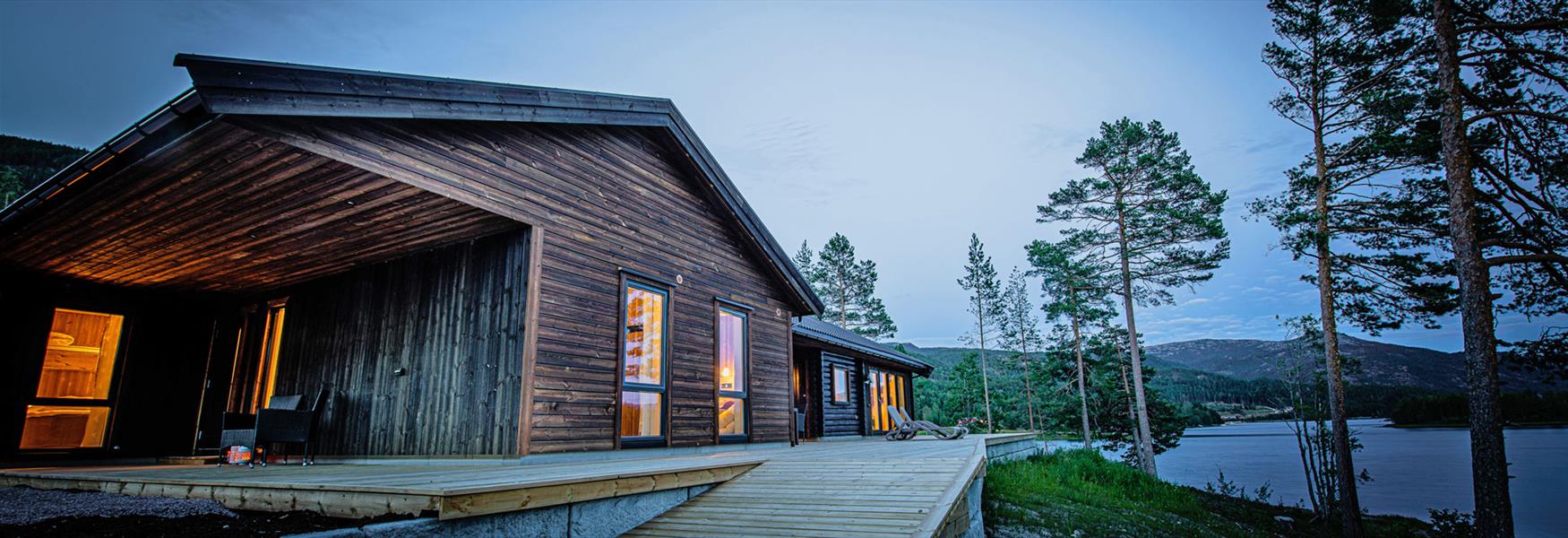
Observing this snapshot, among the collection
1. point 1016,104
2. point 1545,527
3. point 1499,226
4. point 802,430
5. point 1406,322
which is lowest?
point 1545,527

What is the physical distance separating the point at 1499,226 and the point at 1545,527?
8.43m

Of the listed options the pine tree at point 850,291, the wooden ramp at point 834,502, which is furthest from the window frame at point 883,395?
the pine tree at point 850,291

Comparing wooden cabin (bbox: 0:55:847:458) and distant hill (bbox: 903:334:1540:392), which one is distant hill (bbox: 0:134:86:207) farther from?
distant hill (bbox: 903:334:1540:392)

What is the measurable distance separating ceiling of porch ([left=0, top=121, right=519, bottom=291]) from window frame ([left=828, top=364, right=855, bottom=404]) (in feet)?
35.7

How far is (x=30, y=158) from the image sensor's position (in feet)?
113

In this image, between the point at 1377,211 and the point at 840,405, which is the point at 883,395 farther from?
the point at 1377,211

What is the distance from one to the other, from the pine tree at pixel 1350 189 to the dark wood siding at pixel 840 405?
32.0 feet

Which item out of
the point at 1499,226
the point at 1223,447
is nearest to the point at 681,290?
the point at 1499,226

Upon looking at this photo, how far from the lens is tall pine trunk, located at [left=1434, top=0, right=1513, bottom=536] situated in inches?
323

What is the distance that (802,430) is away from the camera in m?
15.0

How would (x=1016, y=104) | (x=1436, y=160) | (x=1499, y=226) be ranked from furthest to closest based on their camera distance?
(x=1016, y=104) → (x=1436, y=160) → (x=1499, y=226)

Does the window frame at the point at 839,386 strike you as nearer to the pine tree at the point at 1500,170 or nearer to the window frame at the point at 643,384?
the window frame at the point at 643,384

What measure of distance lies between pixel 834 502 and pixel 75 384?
433 inches

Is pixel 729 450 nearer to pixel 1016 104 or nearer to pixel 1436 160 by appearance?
pixel 1436 160
